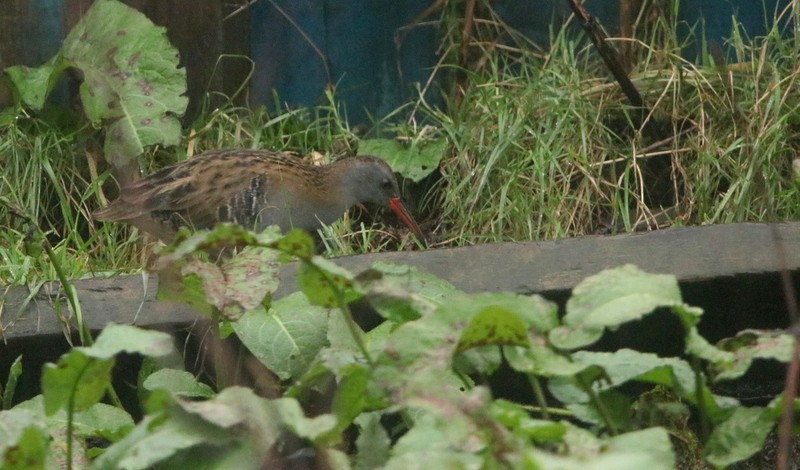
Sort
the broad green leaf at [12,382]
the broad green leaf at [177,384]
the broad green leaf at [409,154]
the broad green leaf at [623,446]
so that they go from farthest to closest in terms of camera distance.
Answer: the broad green leaf at [409,154], the broad green leaf at [177,384], the broad green leaf at [12,382], the broad green leaf at [623,446]

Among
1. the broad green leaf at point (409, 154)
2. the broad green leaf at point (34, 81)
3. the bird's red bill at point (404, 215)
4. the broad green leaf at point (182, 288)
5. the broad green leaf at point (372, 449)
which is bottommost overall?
the bird's red bill at point (404, 215)

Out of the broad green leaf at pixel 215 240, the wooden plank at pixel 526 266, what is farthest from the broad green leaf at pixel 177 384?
the broad green leaf at pixel 215 240

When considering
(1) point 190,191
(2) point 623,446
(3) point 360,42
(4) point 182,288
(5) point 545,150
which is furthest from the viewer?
(3) point 360,42

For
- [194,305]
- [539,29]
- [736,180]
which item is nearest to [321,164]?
[539,29]

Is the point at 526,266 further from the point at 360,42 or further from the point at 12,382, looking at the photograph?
the point at 360,42

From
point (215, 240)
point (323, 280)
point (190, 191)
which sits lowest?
point (190, 191)

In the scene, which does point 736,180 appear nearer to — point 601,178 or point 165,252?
point 601,178

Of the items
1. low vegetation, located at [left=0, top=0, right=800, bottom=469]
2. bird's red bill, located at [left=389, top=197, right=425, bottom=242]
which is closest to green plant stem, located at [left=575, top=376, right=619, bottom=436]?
low vegetation, located at [left=0, top=0, right=800, bottom=469]

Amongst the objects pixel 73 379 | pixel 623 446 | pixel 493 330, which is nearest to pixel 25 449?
pixel 73 379

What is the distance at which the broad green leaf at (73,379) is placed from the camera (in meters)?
2.35

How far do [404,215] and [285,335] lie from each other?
215 centimetres

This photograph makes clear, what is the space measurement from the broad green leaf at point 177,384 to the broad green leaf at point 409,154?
235 cm

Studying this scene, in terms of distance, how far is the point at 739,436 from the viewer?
2492 millimetres

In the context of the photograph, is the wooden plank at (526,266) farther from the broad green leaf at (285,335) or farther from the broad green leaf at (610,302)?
the broad green leaf at (610,302)
